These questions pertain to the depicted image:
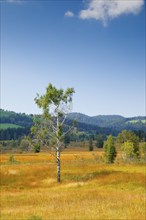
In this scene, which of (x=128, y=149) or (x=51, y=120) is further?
(x=128, y=149)

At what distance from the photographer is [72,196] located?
4066 centimetres

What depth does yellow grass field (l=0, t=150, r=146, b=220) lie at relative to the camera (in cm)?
2773

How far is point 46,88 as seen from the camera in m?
64.0

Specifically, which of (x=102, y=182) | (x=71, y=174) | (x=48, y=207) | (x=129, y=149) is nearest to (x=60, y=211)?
(x=48, y=207)

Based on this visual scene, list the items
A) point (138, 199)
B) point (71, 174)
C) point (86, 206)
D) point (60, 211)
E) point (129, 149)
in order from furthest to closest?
1. point (129, 149)
2. point (71, 174)
3. point (138, 199)
4. point (86, 206)
5. point (60, 211)

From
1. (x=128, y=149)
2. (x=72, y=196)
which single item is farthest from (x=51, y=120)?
(x=128, y=149)

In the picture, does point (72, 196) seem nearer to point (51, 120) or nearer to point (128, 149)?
point (51, 120)

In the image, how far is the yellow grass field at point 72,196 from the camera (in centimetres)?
2773

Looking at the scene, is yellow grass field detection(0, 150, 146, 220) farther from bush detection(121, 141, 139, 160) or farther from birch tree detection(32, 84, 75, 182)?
bush detection(121, 141, 139, 160)

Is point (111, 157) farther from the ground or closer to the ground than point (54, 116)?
closer to the ground

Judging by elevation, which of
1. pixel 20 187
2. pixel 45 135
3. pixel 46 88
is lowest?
pixel 20 187

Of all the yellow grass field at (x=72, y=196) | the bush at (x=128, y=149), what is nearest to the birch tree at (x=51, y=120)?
the yellow grass field at (x=72, y=196)

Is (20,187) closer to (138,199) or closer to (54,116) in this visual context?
(54,116)

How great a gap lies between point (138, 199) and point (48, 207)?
32.9 ft
